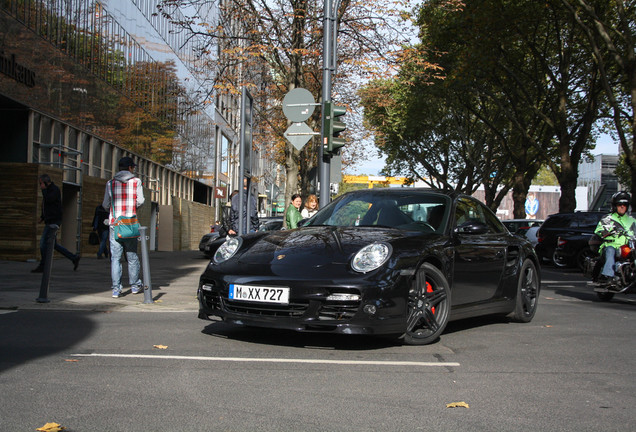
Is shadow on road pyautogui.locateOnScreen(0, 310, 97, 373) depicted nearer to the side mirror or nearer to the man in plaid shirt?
the man in plaid shirt

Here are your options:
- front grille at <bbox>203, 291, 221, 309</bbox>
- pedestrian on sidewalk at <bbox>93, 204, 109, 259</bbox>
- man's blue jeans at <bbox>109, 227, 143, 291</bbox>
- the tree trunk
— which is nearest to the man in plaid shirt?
man's blue jeans at <bbox>109, 227, 143, 291</bbox>

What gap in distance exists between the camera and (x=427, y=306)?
6.18 metres

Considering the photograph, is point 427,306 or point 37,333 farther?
point 37,333

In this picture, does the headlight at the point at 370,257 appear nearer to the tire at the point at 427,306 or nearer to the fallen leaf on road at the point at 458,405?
the tire at the point at 427,306

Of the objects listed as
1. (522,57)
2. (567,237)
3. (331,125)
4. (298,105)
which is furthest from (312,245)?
(522,57)

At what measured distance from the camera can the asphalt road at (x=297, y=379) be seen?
3811 mm

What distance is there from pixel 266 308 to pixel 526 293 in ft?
11.7

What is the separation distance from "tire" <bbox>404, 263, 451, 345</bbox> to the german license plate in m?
1.02

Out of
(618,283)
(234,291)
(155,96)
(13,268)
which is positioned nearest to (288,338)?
(234,291)

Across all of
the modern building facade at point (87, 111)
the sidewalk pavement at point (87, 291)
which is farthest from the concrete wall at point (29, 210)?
the sidewalk pavement at point (87, 291)

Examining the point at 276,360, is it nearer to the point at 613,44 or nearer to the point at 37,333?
the point at 37,333

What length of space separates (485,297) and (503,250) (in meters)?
0.63

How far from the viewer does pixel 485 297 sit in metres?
7.30

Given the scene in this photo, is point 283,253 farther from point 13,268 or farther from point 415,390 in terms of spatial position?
point 13,268
